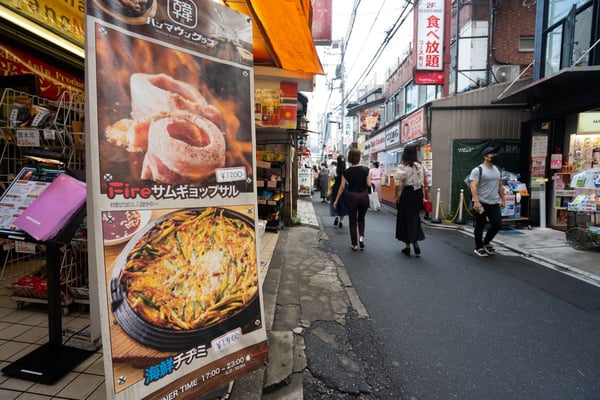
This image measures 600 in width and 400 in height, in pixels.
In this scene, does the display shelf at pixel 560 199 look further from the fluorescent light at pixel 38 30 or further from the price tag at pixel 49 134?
the fluorescent light at pixel 38 30

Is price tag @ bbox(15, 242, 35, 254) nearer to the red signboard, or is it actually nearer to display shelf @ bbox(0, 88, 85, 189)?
display shelf @ bbox(0, 88, 85, 189)

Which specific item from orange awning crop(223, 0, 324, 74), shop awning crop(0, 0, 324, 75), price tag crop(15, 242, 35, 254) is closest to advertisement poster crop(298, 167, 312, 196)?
shop awning crop(0, 0, 324, 75)

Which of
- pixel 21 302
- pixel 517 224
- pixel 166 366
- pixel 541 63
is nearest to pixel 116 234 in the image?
pixel 166 366

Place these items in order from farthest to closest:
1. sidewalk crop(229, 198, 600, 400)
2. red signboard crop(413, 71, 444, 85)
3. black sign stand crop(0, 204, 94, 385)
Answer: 1. red signboard crop(413, 71, 444, 85)
2. sidewalk crop(229, 198, 600, 400)
3. black sign stand crop(0, 204, 94, 385)

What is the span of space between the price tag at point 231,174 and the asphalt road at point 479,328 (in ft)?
6.30

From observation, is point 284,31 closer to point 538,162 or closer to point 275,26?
point 275,26

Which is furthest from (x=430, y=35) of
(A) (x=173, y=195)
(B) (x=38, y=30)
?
(A) (x=173, y=195)

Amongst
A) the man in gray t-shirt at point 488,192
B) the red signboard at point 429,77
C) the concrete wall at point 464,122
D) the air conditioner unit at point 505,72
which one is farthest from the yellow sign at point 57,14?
the air conditioner unit at point 505,72

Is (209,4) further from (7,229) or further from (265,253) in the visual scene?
(265,253)

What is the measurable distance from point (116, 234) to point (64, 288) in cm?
219

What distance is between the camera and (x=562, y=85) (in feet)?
23.7

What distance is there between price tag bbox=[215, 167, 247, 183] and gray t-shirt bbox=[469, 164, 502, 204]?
523 centimetres

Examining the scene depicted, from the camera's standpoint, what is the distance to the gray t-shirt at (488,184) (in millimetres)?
5855

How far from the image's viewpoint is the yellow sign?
3.25m
